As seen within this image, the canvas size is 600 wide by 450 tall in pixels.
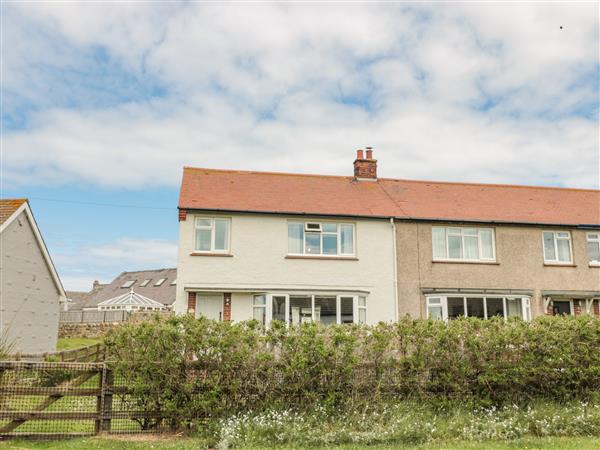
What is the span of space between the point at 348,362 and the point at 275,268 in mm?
10189

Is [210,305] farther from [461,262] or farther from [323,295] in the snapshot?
[461,262]

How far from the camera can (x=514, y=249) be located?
21844 millimetres

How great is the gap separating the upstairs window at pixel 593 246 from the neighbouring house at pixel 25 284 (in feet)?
80.6

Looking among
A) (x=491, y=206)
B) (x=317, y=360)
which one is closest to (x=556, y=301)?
(x=491, y=206)

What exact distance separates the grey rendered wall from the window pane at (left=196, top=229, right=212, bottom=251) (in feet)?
31.1

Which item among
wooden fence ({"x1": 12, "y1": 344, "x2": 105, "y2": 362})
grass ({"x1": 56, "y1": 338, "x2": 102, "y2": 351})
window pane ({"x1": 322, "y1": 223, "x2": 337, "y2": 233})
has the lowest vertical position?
wooden fence ({"x1": 12, "y1": 344, "x2": 105, "y2": 362})

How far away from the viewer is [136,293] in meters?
51.2

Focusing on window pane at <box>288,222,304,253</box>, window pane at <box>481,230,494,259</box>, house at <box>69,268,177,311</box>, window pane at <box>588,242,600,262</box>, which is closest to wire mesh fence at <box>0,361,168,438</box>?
window pane at <box>288,222,304,253</box>

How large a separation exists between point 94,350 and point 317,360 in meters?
14.7

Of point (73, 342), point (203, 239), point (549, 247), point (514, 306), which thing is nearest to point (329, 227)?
point (203, 239)

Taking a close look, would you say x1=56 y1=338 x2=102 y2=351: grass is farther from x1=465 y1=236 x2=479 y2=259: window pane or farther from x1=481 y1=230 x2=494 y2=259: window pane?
x1=481 y1=230 x2=494 y2=259: window pane

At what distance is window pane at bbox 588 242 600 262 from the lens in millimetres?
22594

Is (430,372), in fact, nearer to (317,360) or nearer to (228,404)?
(317,360)

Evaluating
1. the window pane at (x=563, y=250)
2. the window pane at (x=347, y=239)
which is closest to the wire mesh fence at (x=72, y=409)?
the window pane at (x=347, y=239)
